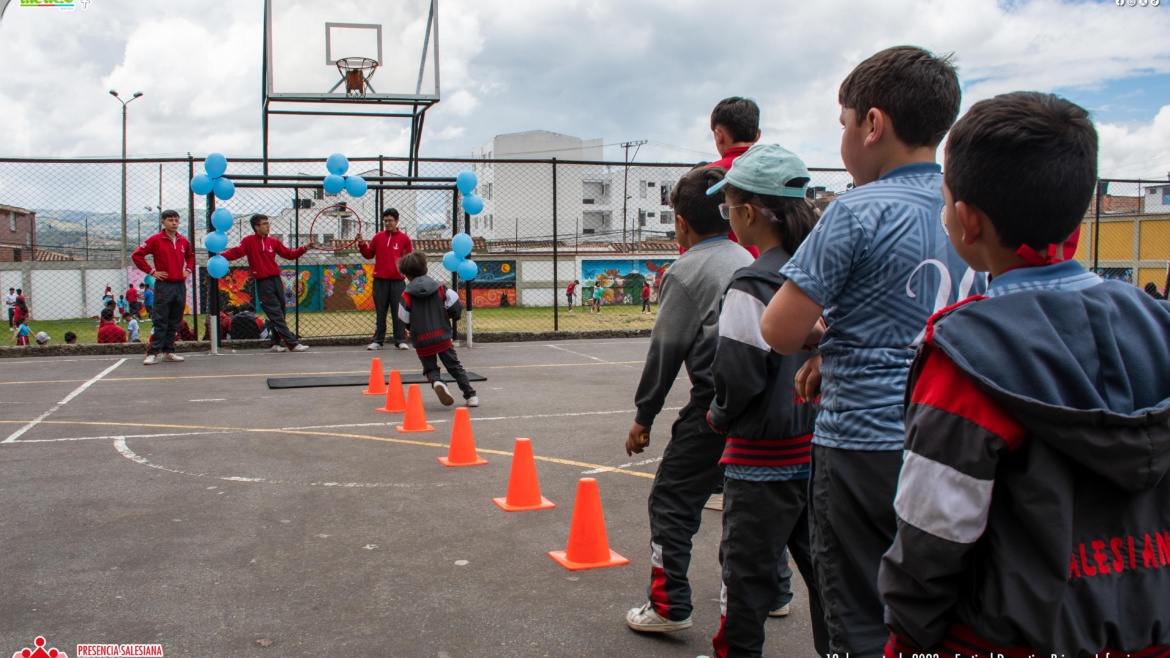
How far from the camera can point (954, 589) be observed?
1.55 meters

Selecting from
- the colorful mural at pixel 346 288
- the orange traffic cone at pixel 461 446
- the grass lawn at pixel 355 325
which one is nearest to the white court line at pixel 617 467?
the orange traffic cone at pixel 461 446

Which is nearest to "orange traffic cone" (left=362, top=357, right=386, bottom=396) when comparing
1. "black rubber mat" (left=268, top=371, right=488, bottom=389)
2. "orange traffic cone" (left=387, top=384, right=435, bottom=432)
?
"black rubber mat" (left=268, top=371, right=488, bottom=389)

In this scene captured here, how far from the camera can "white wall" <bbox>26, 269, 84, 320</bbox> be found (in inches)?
1513

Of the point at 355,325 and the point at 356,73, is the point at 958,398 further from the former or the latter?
the point at 355,325

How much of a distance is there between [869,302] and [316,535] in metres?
3.54

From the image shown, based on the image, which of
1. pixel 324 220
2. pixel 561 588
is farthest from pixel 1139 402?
pixel 324 220

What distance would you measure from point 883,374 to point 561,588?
2.26 meters

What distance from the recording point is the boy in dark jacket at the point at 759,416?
2861 millimetres

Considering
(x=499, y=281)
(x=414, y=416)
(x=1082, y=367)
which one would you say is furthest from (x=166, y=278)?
(x=499, y=281)

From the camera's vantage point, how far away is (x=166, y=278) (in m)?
12.7

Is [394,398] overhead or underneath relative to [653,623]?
overhead

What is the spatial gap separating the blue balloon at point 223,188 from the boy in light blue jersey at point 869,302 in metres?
12.5

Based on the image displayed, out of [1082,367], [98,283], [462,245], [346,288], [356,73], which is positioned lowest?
[346,288]

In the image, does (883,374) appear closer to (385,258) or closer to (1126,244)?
(385,258)
